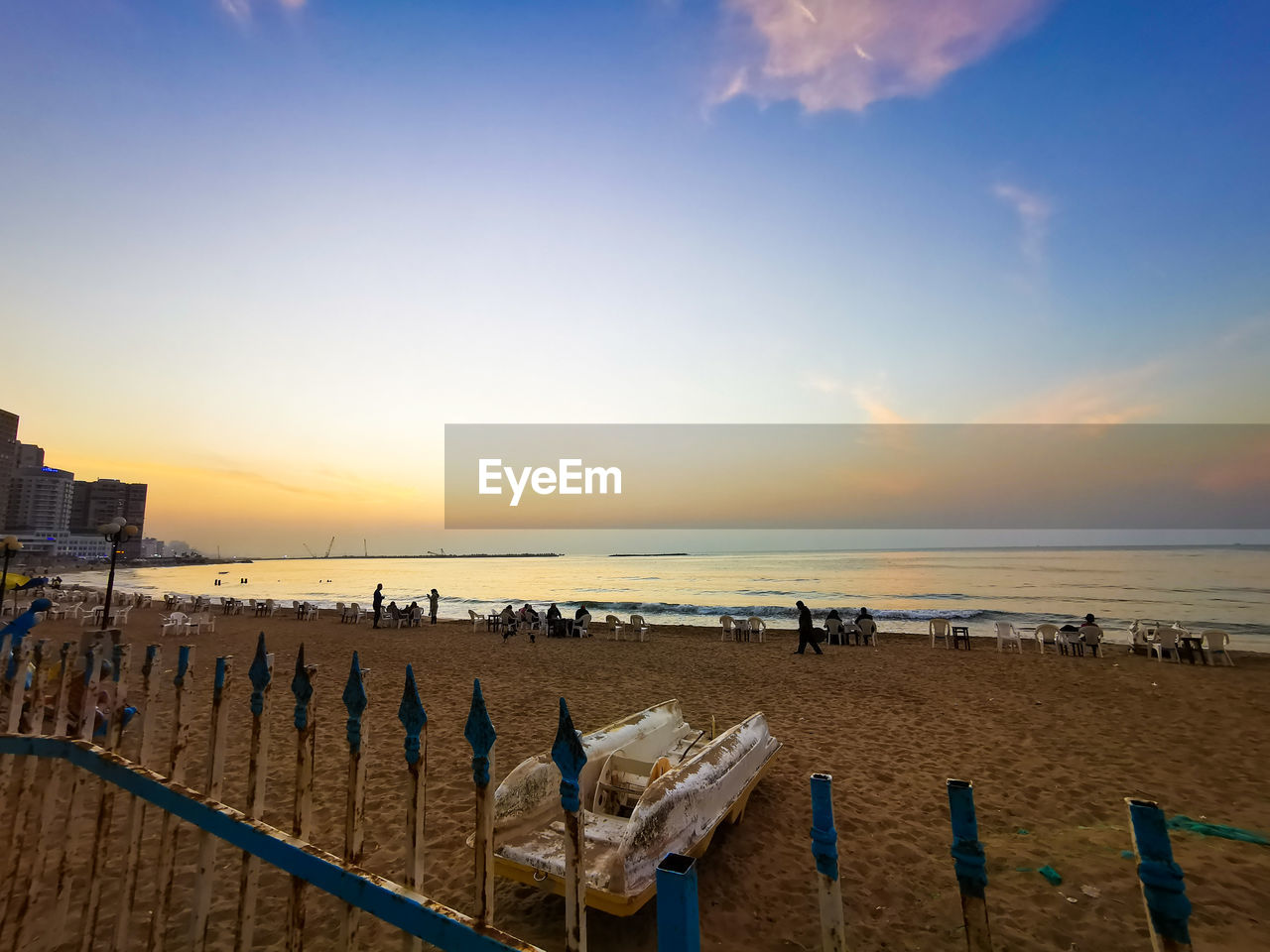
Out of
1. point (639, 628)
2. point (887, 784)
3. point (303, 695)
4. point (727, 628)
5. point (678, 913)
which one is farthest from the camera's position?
point (639, 628)

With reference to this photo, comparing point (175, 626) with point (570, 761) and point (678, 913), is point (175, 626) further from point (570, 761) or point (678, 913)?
point (678, 913)

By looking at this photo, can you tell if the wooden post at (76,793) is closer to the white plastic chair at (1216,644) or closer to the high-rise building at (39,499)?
the white plastic chair at (1216,644)

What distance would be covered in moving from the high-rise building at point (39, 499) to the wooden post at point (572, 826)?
7864 inches

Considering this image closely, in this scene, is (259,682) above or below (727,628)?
above

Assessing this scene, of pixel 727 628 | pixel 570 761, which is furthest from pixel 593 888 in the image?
pixel 727 628

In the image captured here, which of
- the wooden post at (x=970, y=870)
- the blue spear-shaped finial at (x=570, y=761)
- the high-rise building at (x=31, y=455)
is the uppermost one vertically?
the high-rise building at (x=31, y=455)

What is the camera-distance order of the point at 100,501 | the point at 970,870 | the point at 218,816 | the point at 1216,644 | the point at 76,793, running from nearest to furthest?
the point at 970,870, the point at 218,816, the point at 76,793, the point at 1216,644, the point at 100,501

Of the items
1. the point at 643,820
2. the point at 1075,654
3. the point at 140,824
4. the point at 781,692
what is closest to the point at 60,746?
the point at 140,824

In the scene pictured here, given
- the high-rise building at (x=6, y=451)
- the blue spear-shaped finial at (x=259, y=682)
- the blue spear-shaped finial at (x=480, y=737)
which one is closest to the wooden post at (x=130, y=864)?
the blue spear-shaped finial at (x=259, y=682)

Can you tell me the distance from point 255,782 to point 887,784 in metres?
7.30

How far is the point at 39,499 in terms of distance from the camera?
5674 inches

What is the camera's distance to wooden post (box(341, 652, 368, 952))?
2.08 meters

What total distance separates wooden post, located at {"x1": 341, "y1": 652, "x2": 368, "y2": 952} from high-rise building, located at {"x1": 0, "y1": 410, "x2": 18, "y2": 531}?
171m

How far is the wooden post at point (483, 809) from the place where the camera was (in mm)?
1793
